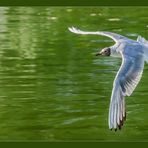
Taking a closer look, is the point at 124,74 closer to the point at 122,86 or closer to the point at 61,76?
the point at 122,86

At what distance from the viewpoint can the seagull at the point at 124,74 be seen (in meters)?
3.56

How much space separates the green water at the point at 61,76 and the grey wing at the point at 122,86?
350 mm

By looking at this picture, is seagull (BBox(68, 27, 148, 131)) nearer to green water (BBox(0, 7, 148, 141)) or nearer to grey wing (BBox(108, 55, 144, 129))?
grey wing (BBox(108, 55, 144, 129))

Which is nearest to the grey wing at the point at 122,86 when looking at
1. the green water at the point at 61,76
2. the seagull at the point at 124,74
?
the seagull at the point at 124,74

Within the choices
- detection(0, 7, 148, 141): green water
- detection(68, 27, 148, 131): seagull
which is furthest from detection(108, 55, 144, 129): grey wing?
detection(0, 7, 148, 141): green water

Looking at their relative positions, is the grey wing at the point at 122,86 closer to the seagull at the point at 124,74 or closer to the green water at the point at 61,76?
the seagull at the point at 124,74

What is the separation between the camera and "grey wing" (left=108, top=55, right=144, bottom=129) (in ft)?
11.7

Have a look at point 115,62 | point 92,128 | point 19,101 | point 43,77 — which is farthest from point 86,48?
point 92,128

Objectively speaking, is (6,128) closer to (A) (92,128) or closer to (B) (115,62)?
(A) (92,128)

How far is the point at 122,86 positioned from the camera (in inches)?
145

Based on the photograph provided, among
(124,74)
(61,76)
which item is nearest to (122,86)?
(124,74)

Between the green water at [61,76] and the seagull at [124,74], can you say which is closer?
the seagull at [124,74]

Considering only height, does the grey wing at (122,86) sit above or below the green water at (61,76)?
above

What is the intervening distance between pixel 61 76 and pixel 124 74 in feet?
4.14
